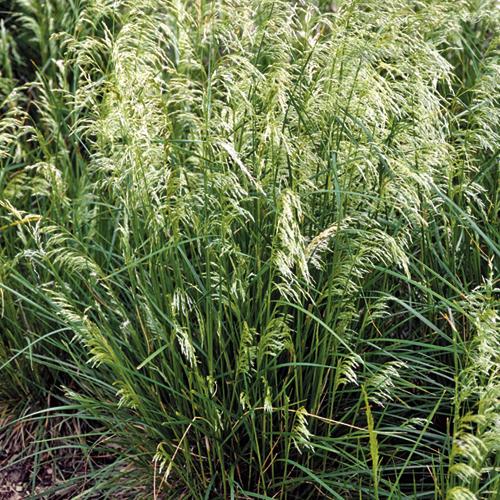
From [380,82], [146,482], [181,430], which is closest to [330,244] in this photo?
[380,82]

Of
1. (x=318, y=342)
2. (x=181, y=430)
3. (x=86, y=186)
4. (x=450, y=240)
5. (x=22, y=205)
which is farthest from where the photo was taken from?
(x=22, y=205)


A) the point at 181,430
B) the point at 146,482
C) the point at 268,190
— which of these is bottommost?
the point at 146,482

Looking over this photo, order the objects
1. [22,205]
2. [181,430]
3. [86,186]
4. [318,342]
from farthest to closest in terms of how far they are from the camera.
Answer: [22,205] → [86,186] → [181,430] → [318,342]

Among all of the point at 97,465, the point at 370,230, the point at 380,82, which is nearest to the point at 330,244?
the point at 370,230

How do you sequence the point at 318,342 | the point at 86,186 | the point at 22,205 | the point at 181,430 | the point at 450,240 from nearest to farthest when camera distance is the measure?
the point at 318,342 < the point at 181,430 < the point at 450,240 < the point at 86,186 < the point at 22,205

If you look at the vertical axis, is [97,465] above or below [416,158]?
below

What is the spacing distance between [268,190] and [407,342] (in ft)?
2.06

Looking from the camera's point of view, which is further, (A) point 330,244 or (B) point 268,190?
(A) point 330,244

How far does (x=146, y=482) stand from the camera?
2824 millimetres

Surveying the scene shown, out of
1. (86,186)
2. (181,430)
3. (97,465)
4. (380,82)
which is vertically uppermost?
(380,82)

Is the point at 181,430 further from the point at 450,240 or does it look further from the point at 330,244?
the point at 450,240

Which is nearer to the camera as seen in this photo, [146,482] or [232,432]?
[232,432]

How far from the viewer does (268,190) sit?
99.5 inches

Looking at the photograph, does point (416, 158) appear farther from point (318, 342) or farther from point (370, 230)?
point (318, 342)
